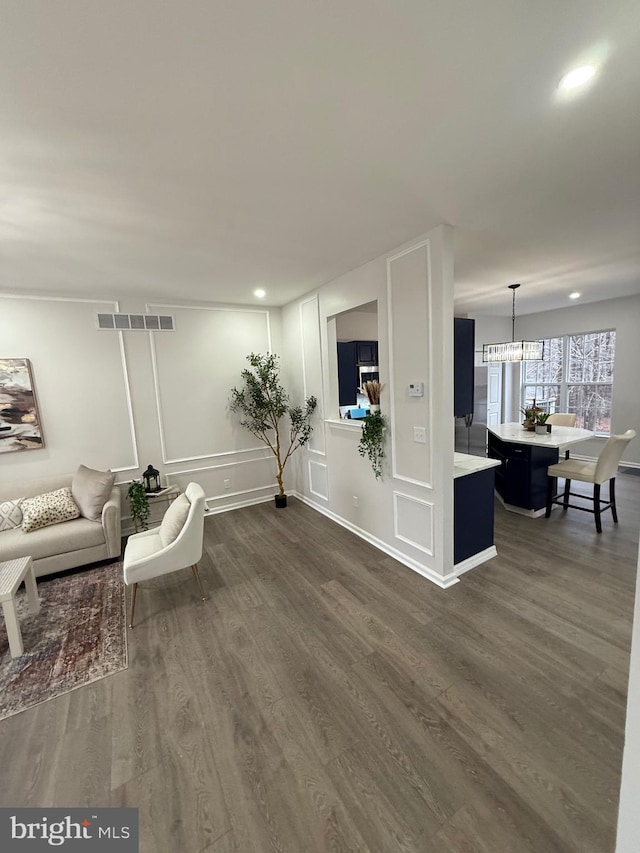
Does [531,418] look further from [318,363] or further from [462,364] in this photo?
[318,363]

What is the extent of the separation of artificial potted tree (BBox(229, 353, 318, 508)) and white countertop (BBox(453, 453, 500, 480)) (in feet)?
6.33

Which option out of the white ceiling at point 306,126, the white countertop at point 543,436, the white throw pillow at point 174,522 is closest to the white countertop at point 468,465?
the white countertop at point 543,436

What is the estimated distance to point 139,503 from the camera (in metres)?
3.74

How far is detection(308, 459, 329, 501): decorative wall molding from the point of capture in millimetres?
4441

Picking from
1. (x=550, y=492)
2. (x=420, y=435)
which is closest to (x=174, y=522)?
(x=420, y=435)

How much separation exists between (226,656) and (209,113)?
2.87 metres

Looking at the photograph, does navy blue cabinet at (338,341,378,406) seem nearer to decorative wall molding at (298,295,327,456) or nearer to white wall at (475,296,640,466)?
decorative wall molding at (298,295,327,456)

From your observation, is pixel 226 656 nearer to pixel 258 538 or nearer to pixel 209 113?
pixel 258 538

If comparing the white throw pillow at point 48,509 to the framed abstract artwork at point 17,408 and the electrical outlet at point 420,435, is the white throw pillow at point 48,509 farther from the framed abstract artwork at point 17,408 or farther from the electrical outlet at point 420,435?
the electrical outlet at point 420,435

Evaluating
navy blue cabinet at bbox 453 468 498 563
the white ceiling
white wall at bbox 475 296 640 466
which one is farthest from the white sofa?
white wall at bbox 475 296 640 466

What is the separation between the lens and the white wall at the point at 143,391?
3.75 meters

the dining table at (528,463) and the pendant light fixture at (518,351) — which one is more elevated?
the pendant light fixture at (518,351)

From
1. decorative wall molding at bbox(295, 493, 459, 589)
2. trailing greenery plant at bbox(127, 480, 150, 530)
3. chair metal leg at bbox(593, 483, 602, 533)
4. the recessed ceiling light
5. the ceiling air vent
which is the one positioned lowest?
decorative wall molding at bbox(295, 493, 459, 589)

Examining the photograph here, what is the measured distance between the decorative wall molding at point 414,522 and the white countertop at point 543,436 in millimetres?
1766
